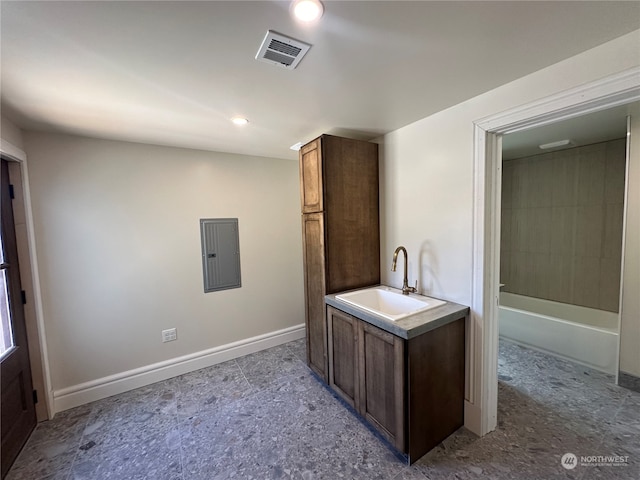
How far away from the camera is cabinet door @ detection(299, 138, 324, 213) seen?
227 centimetres

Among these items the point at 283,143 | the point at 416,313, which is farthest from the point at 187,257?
the point at 416,313

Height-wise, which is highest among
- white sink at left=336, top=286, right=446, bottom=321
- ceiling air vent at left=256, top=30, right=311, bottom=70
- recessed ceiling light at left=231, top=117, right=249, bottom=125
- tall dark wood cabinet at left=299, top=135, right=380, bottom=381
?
recessed ceiling light at left=231, top=117, right=249, bottom=125

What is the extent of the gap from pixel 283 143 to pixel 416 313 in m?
2.04

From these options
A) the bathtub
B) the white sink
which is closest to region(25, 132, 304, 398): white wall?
the white sink

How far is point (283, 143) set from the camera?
270 centimetres

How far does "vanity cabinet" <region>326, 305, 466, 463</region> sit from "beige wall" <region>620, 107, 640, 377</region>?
1.64m

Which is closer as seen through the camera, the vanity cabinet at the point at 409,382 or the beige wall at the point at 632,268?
the vanity cabinet at the point at 409,382

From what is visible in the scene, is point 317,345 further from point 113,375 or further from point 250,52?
point 250,52

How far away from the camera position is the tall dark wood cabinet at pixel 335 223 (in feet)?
7.52

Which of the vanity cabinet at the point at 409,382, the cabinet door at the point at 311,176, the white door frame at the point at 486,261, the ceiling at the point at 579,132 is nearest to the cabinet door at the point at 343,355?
the vanity cabinet at the point at 409,382

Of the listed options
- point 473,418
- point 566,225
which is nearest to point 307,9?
point 473,418

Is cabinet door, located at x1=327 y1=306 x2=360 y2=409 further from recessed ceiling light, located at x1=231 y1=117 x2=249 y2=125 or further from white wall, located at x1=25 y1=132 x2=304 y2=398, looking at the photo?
recessed ceiling light, located at x1=231 y1=117 x2=249 y2=125

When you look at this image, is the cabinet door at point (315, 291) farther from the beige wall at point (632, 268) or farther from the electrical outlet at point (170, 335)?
the beige wall at point (632, 268)

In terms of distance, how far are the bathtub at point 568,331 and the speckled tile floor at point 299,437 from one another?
161 millimetres
